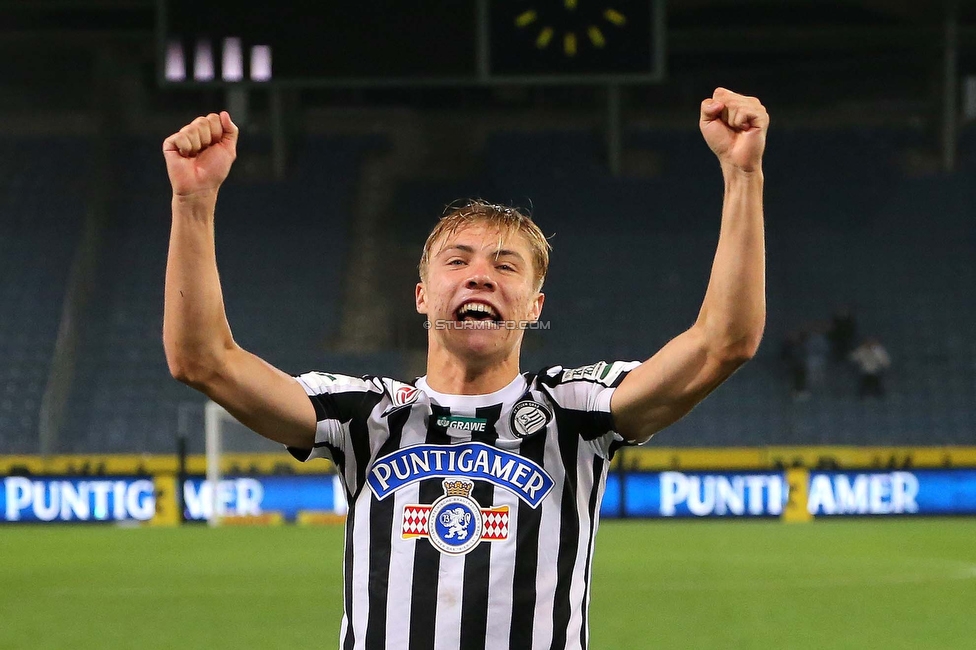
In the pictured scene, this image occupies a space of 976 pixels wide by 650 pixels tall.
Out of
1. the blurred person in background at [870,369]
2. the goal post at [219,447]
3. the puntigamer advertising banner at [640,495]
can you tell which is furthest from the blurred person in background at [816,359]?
the goal post at [219,447]

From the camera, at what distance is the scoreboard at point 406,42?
10.3 m

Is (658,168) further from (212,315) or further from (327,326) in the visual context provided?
(212,315)

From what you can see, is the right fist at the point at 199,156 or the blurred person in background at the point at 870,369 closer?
the right fist at the point at 199,156

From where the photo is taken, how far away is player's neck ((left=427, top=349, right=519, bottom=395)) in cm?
259

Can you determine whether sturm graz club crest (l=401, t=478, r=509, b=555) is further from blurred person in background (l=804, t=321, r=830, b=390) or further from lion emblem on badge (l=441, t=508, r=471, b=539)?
blurred person in background (l=804, t=321, r=830, b=390)

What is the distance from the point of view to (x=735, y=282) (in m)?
2.35

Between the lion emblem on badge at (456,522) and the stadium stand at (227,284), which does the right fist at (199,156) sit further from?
the stadium stand at (227,284)

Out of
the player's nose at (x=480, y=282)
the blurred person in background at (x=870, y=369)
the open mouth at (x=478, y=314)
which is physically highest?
the blurred person in background at (x=870, y=369)

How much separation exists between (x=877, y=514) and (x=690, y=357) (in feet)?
43.9

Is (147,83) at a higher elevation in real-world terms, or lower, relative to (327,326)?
higher

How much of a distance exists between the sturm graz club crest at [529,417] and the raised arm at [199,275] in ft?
1.65

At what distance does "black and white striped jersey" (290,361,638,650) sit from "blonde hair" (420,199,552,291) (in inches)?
9.5

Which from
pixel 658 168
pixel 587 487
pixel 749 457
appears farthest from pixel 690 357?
pixel 658 168

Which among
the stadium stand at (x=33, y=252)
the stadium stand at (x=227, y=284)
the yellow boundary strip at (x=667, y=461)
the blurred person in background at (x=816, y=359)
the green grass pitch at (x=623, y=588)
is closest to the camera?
the green grass pitch at (x=623, y=588)
